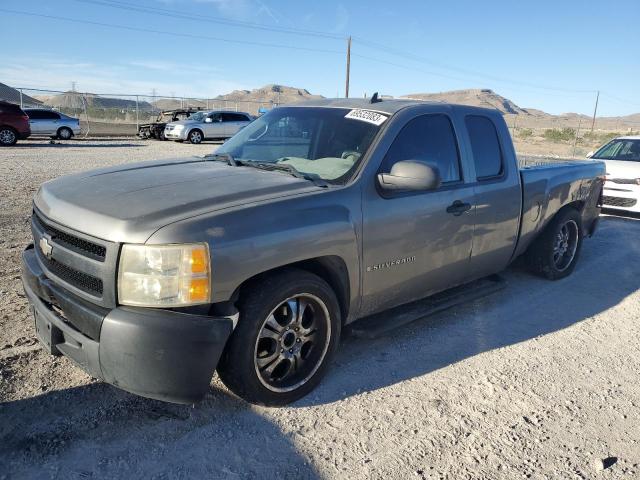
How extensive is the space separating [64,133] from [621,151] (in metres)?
21.5

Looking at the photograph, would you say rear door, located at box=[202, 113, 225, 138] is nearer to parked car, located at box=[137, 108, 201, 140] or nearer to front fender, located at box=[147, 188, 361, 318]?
parked car, located at box=[137, 108, 201, 140]

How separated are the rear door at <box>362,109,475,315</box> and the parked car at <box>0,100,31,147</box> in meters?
19.7

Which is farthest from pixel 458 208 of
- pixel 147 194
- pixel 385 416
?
pixel 147 194

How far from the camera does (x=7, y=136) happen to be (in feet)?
62.6

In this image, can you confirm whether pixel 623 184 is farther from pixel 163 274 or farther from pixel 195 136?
pixel 195 136

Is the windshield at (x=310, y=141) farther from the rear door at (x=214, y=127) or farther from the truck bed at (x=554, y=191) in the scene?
the rear door at (x=214, y=127)

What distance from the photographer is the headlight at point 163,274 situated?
251 centimetres

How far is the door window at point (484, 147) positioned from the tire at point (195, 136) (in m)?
22.3

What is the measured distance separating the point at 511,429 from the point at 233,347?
169 cm

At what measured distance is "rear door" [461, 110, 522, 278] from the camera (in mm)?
4324

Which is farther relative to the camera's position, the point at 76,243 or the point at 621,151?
the point at 621,151

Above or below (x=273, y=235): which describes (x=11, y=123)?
below

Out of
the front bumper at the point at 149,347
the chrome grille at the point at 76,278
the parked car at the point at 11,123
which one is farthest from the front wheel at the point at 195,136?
the front bumper at the point at 149,347

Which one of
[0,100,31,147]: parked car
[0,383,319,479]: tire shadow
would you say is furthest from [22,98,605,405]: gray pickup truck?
[0,100,31,147]: parked car
